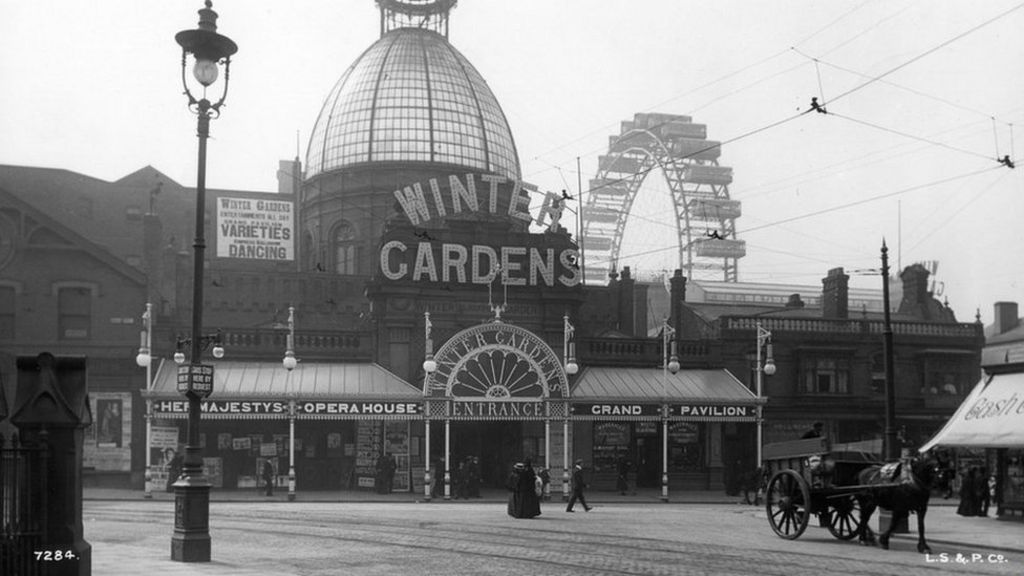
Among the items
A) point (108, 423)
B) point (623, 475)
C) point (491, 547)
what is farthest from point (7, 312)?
point (491, 547)

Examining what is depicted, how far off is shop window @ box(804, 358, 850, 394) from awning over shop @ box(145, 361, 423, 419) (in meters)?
19.1

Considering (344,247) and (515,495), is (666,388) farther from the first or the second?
(344,247)

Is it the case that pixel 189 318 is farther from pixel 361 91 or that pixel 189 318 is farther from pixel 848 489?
pixel 848 489

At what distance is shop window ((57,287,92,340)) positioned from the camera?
48.8m

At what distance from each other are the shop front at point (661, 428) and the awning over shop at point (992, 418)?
15.5 meters

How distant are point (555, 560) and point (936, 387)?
43.0 metres

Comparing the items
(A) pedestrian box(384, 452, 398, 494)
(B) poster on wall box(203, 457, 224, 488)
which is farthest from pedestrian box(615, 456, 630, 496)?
(B) poster on wall box(203, 457, 224, 488)

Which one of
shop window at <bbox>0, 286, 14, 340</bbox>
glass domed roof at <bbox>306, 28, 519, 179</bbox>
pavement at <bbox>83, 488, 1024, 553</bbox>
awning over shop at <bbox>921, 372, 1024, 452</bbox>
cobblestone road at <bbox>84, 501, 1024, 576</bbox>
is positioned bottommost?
pavement at <bbox>83, 488, 1024, 553</bbox>

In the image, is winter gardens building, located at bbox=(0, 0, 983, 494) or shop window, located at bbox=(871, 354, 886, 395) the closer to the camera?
winter gardens building, located at bbox=(0, 0, 983, 494)

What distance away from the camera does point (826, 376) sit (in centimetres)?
5528

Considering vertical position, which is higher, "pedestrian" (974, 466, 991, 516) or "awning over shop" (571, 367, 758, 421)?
"awning over shop" (571, 367, 758, 421)

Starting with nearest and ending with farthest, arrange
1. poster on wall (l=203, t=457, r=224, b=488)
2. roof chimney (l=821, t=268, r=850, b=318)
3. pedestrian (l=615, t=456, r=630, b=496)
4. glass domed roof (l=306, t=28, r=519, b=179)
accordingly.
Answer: poster on wall (l=203, t=457, r=224, b=488), pedestrian (l=615, t=456, r=630, b=496), roof chimney (l=821, t=268, r=850, b=318), glass domed roof (l=306, t=28, r=519, b=179)

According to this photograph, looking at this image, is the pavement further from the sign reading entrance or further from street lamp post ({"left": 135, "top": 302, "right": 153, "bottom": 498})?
the sign reading entrance

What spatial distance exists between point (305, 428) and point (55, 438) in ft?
113
